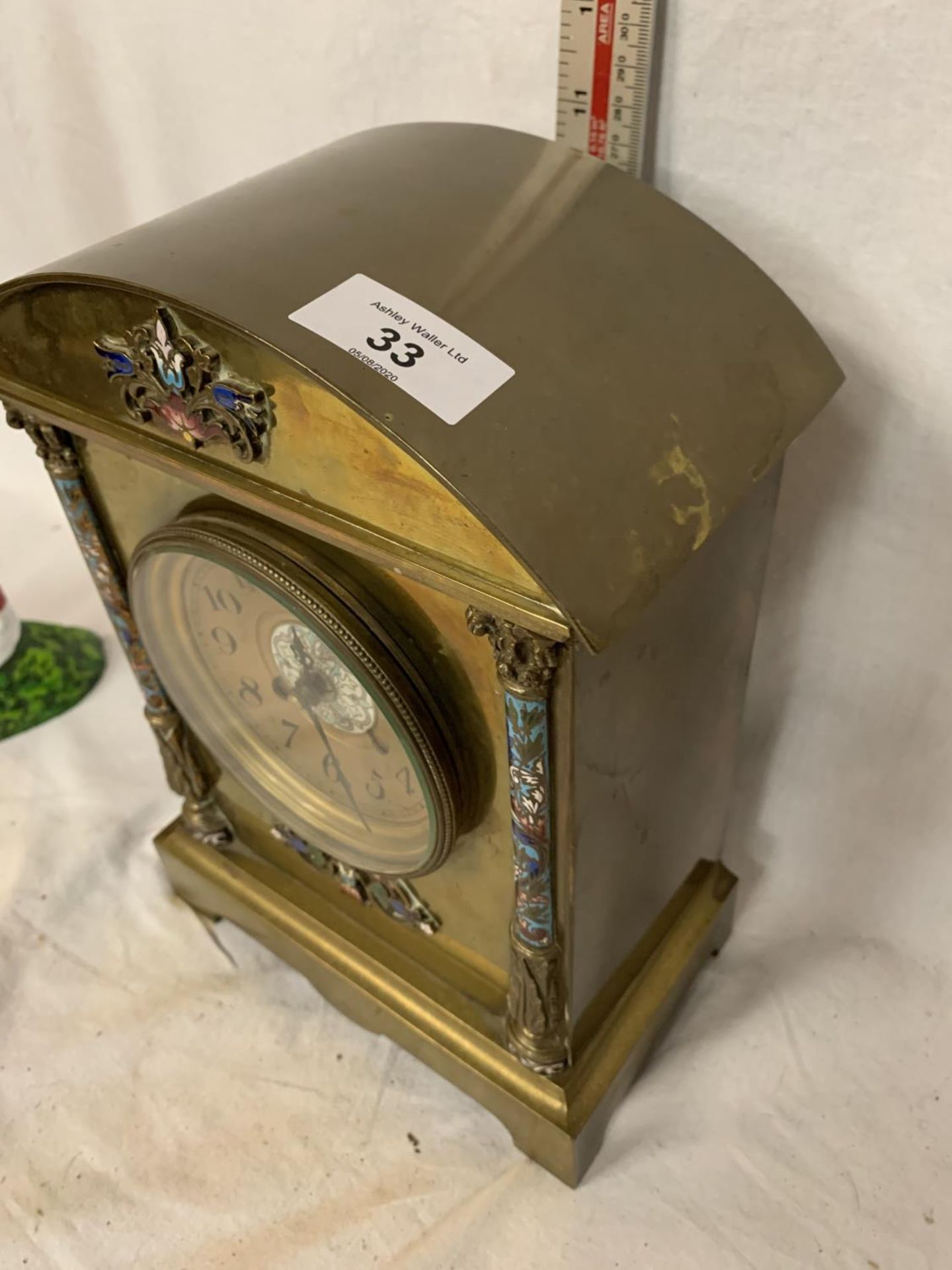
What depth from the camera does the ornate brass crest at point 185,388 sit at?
616 millimetres

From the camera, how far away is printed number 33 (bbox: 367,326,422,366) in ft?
1.86

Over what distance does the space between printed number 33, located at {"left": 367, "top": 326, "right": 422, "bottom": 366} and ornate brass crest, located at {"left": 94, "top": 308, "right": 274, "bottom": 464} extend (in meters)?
0.08

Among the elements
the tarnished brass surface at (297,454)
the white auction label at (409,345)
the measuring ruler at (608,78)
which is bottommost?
the tarnished brass surface at (297,454)

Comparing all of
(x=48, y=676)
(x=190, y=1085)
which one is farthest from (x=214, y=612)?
(x=48, y=676)

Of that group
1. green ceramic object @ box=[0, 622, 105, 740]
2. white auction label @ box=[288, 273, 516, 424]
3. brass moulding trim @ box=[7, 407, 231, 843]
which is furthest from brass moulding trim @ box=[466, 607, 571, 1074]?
green ceramic object @ box=[0, 622, 105, 740]

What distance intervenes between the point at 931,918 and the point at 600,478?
0.79 meters

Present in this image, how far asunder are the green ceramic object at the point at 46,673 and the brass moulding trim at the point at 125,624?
1.48ft

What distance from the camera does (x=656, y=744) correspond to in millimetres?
787

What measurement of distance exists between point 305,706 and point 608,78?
0.54 meters

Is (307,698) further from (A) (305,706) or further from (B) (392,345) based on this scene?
(B) (392,345)

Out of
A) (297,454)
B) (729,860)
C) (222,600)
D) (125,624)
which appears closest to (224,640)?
(222,600)

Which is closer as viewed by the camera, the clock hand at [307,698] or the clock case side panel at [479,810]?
the clock case side panel at [479,810]

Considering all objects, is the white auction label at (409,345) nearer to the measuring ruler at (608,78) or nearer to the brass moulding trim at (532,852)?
the brass moulding trim at (532,852)

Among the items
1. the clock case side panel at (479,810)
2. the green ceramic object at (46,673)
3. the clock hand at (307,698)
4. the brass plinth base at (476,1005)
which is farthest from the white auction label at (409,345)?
the green ceramic object at (46,673)
